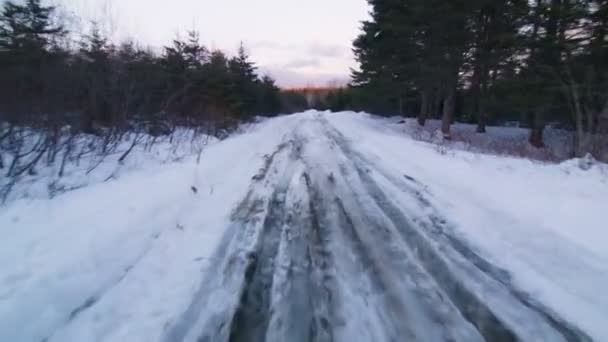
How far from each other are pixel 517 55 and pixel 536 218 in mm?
13795

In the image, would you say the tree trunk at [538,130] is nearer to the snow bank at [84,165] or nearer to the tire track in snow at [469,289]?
the tire track in snow at [469,289]

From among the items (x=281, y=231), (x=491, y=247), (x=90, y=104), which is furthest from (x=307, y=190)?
(x=90, y=104)

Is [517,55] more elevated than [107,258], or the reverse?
[517,55]

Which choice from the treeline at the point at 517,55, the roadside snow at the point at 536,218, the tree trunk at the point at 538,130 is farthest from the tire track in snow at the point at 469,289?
the tree trunk at the point at 538,130

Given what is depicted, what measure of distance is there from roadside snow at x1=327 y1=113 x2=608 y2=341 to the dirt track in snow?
0.84ft

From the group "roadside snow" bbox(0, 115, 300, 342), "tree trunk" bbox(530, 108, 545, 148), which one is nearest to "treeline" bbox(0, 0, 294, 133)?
"roadside snow" bbox(0, 115, 300, 342)

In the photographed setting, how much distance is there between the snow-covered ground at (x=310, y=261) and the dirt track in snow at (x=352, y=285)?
0.05ft

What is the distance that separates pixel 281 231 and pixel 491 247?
2.53m

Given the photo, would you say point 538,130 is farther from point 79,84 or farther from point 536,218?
point 79,84

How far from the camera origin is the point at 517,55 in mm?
15117

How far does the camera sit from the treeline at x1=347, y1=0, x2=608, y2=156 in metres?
11.7

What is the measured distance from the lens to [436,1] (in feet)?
51.1

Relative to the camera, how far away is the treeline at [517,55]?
11727 mm

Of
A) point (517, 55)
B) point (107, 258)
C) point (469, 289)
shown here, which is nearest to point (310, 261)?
point (469, 289)
